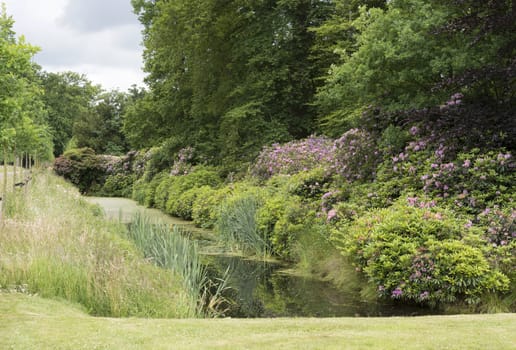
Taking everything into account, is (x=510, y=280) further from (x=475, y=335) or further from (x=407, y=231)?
(x=475, y=335)

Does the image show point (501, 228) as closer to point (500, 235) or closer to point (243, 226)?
point (500, 235)

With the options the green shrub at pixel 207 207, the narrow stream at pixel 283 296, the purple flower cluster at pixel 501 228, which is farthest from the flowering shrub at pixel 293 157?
the purple flower cluster at pixel 501 228

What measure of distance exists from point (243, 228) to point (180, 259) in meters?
4.23

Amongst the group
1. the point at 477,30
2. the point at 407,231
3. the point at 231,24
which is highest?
the point at 231,24

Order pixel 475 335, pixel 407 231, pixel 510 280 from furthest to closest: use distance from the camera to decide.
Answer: pixel 407 231
pixel 510 280
pixel 475 335

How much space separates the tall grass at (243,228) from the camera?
1138 centimetres

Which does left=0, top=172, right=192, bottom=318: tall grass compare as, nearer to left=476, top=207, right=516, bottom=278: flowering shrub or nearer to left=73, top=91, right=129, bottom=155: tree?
left=476, top=207, right=516, bottom=278: flowering shrub

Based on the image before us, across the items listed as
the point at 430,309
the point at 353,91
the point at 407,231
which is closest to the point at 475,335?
the point at 430,309

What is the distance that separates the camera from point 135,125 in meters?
24.6

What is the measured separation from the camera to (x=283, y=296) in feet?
26.2

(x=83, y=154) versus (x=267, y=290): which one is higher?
(x=83, y=154)

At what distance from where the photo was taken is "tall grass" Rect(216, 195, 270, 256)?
11.4 m

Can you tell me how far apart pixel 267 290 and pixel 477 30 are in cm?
598

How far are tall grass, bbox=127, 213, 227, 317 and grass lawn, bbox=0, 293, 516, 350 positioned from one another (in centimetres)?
155
